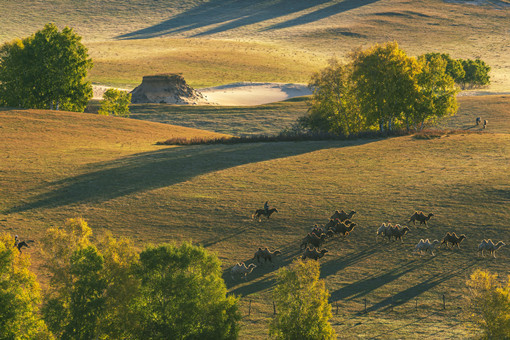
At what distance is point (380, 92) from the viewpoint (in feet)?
235

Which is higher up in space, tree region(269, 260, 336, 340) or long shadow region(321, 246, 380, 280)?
tree region(269, 260, 336, 340)

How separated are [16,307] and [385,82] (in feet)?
→ 184

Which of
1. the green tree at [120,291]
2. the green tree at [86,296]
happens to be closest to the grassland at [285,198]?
the green tree at [120,291]

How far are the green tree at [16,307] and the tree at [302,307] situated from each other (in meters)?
10.2

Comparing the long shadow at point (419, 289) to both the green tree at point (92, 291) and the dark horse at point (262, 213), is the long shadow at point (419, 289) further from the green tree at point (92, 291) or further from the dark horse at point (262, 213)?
the dark horse at point (262, 213)

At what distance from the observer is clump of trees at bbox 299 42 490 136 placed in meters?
71.8

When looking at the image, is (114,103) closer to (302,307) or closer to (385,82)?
(385,82)

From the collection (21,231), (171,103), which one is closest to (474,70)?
(171,103)

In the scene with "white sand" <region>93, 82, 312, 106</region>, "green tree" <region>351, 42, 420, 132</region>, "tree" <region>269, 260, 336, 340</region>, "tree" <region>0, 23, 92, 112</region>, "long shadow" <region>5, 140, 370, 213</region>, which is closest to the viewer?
"tree" <region>269, 260, 336, 340</region>

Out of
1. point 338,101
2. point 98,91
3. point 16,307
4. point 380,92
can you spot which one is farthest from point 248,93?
point 16,307

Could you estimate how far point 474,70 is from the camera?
145 metres

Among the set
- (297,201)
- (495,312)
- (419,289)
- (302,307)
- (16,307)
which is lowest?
(419,289)

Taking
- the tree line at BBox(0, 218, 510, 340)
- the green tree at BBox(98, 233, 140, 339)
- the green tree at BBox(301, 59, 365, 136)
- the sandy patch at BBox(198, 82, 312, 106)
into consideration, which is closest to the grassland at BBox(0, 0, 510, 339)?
the tree line at BBox(0, 218, 510, 340)

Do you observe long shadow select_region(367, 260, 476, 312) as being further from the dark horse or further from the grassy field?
the dark horse
